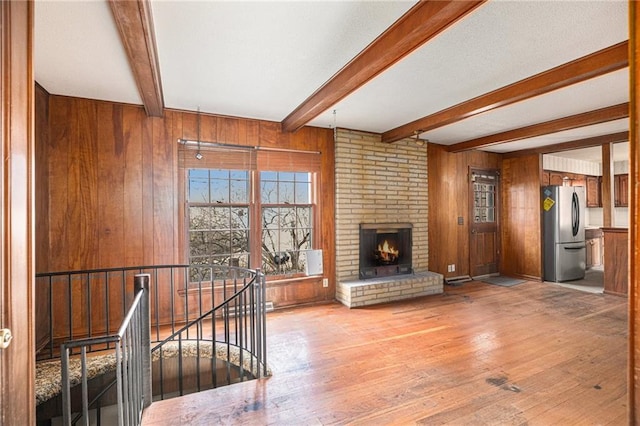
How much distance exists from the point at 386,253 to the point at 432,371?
2.45m

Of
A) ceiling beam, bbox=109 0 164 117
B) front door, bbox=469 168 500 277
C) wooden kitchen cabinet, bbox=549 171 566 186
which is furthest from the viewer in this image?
wooden kitchen cabinet, bbox=549 171 566 186

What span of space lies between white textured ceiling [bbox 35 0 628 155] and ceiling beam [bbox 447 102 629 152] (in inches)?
6.4

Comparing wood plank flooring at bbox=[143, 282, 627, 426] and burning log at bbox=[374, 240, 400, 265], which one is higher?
burning log at bbox=[374, 240, 400, 265]

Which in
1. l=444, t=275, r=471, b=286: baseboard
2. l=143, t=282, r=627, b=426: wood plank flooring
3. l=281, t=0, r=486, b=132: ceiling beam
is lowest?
l=143, t=282, r=627, b=426: wood plank flooring

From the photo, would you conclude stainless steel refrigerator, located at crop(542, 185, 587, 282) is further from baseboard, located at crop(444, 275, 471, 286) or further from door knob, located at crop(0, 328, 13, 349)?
door knob, located at crop(0, 328, 13, 349)

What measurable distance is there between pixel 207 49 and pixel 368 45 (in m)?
1.22

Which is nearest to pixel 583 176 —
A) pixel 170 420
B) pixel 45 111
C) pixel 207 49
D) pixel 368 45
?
pixel 368 45

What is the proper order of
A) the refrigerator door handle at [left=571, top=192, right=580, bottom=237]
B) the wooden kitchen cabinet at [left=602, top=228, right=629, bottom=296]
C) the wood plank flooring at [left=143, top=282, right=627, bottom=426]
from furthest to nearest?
the refrigerator door handle at [left=571, top=192, right=580, bottom=237], the wooden kitchen cabinet at [left=602, top=228, right=629, bottom=296], the wood plank flooring at [left=143, top=282, right=627, bottom=426]

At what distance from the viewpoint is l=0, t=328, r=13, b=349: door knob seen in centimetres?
88

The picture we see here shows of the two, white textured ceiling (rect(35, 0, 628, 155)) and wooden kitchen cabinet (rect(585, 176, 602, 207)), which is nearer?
white textured ceiling (rect(35, 0, 628, 155))

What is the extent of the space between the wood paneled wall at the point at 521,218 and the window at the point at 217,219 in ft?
17.7

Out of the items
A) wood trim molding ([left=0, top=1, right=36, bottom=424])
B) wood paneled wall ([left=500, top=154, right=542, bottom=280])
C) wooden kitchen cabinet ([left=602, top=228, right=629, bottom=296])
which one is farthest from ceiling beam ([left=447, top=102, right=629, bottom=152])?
wood trim molding ([left=0, top=1, right=36, bottom=424])

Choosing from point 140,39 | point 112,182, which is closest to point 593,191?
point 140,39

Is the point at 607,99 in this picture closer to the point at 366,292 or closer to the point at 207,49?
the point at 366,292
